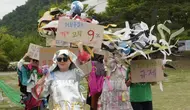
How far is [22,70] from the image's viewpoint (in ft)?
25.8

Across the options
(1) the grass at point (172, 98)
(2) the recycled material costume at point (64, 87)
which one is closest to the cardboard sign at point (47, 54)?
(2) the recycled material costume at point (64, 87)

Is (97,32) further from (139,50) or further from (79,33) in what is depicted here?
(139,50)

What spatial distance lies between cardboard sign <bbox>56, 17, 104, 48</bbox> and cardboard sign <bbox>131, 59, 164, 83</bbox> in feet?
2.90

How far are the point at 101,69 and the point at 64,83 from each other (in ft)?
5.27

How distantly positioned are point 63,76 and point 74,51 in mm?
386

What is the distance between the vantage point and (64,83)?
519 cm

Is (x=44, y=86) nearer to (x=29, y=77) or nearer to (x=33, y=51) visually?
(x=33, y=51)

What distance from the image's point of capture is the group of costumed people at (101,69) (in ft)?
17.0

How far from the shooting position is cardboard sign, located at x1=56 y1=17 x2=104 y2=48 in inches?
211

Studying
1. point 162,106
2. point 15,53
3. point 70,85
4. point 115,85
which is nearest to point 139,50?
→ point 115,85

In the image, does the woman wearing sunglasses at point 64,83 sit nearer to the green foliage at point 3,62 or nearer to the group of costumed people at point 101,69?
the group of costumed people at point 101,69

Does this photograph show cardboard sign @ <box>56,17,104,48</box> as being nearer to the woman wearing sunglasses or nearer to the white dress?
the woman wearing sunglasses

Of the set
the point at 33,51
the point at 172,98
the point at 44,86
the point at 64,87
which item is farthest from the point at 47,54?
the point at 172,98

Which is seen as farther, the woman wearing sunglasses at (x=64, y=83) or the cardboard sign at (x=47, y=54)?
the cardboard sign at (x=47, y=54)
